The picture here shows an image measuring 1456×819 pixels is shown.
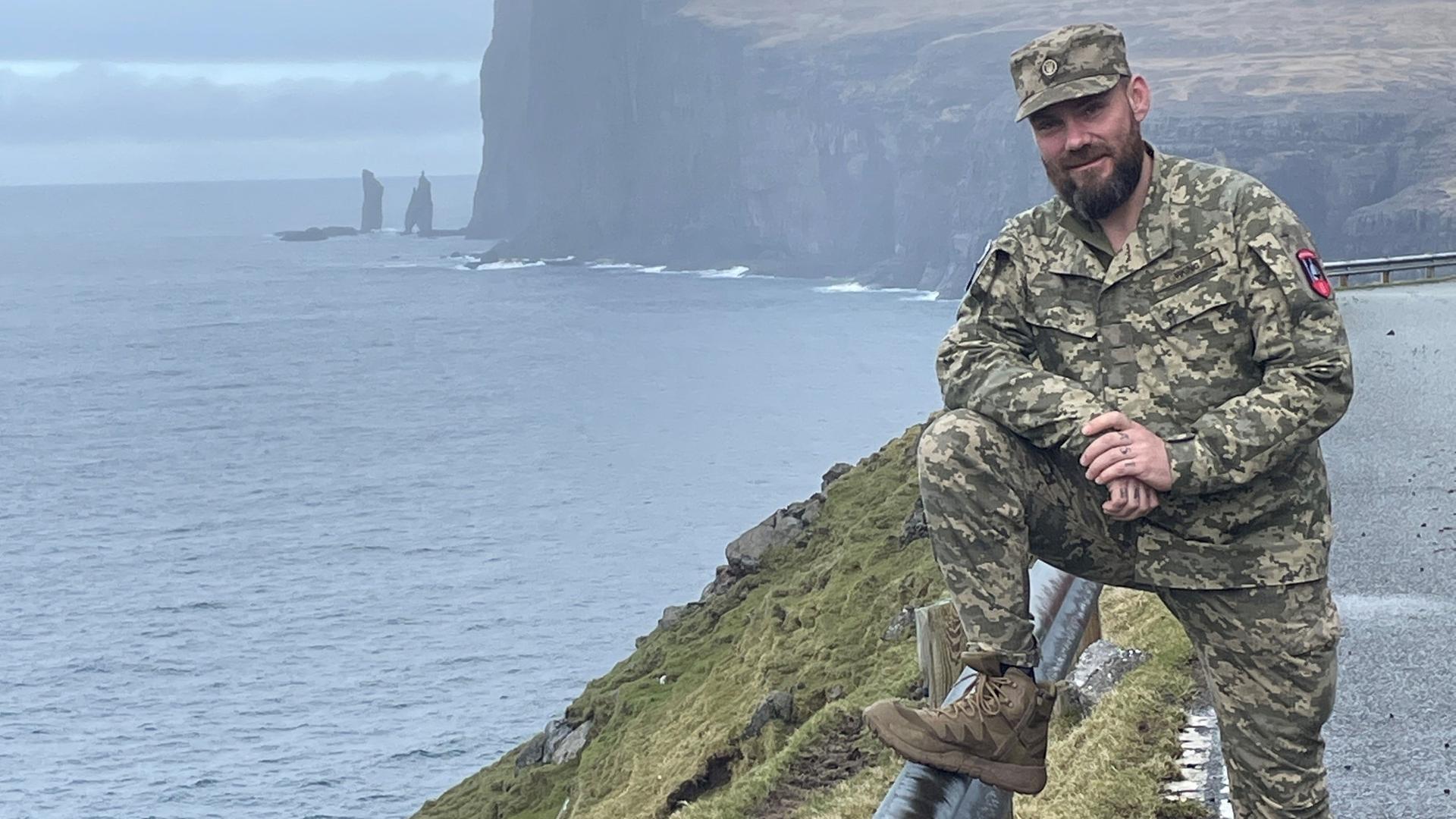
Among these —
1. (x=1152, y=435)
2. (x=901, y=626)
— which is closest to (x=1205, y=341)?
(x=1152, y=435)

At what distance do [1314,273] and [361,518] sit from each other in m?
87.0

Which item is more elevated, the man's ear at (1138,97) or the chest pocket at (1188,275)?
the man's ear at (1138,97)

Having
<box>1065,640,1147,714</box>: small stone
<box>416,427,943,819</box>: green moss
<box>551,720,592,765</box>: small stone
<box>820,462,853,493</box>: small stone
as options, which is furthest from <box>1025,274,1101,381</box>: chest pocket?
<box>820,462,853,493</box>: small stone

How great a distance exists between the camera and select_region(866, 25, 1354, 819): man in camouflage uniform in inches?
145

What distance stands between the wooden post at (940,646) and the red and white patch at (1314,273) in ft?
3.86

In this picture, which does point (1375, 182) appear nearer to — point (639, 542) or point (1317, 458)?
point (639, 542)

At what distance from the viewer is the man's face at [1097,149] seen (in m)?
3.88

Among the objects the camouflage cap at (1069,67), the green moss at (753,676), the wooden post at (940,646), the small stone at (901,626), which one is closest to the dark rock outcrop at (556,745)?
the green moss at (753,676)

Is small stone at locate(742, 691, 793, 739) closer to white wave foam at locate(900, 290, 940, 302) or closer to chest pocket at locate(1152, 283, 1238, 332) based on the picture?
chest pocket at locate(1152, 283, 1238, 332)

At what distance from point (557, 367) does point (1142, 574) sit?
445 ft

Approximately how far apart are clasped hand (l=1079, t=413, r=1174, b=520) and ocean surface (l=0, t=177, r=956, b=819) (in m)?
44.6

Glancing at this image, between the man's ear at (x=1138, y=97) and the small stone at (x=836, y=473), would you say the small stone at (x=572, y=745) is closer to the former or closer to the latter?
the small stone at (x=836, y=473)

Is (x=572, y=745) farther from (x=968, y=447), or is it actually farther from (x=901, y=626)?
(x=968, y=447)

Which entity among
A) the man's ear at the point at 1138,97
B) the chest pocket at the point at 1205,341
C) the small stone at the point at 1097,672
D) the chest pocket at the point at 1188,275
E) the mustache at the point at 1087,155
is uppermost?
the man's ear at the point at 1138,97
